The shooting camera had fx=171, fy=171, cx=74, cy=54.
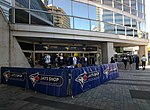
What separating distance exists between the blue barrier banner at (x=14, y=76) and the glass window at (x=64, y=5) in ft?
23.9

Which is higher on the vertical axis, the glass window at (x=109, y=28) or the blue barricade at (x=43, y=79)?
the glass window at (x=109, y=28)

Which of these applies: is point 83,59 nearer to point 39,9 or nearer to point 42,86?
point 39,9

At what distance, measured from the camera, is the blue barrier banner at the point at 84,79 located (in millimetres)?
7528

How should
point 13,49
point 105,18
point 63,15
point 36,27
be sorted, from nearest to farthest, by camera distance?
1. point 13,49
2. point 36,27
3. point 63,15
4. point 105,18

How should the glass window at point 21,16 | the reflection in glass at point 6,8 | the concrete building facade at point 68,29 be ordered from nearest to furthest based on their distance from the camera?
the reflection in glass at point 6,8 → the concrete building facade at point 68,29 → the glass window at point 21,16

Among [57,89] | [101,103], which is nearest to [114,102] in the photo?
[101,103]

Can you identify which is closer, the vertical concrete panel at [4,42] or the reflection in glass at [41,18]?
the vertical concrete panel at [4,42]

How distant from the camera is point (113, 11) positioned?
68.2 ft

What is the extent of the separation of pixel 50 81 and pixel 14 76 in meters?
3.18

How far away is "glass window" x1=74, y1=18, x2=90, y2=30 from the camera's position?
1521 cm

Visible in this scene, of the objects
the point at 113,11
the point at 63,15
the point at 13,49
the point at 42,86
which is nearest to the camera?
the point at 42,86

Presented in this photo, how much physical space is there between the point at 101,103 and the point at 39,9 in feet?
31.8

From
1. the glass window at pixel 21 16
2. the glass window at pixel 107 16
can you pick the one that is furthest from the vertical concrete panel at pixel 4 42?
the glass window at pixel 107 16

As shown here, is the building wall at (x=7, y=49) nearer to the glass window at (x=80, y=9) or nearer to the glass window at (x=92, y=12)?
the glass window at (x=80, y=9)
